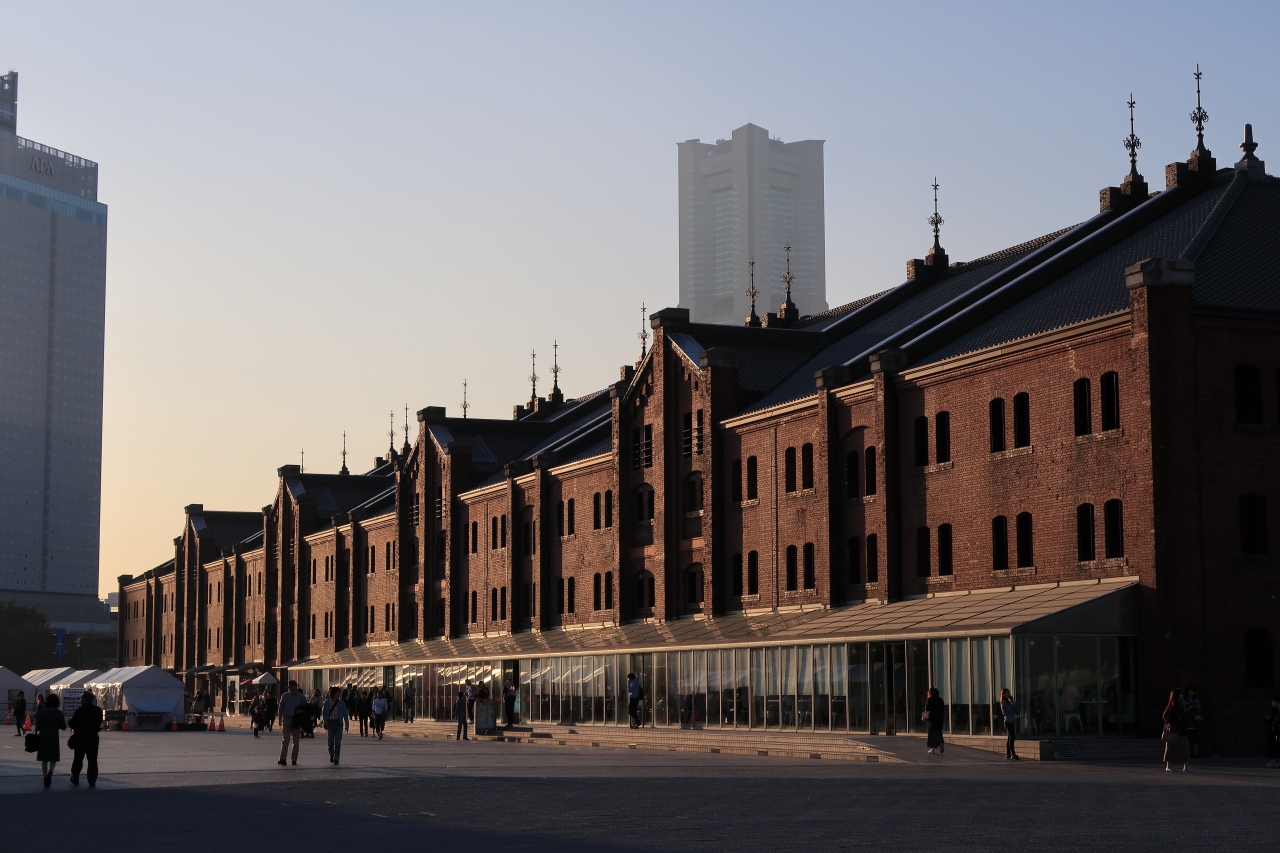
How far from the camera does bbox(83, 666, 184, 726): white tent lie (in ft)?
256

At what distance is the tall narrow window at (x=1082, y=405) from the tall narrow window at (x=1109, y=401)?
75 cm

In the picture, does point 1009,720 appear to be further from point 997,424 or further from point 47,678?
point 47,678

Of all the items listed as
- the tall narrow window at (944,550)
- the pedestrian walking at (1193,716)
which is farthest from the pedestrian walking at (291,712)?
the tall narrow window at (944,550)

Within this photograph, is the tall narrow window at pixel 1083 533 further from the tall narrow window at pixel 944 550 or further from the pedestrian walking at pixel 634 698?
the pedestrian walking at pixel 634 698

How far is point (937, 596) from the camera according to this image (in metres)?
48.7

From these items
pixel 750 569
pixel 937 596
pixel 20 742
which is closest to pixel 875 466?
pixel 937 596

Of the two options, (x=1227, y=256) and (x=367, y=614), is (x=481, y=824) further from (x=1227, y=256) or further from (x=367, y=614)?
(x=367, y=614)

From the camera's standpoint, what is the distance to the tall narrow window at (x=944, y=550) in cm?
4869

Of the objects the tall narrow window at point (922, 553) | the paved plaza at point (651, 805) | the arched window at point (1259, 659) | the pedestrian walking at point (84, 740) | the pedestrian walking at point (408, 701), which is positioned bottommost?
the pedestrian walking at point (408, 701)

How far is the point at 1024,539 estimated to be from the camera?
4578 cm

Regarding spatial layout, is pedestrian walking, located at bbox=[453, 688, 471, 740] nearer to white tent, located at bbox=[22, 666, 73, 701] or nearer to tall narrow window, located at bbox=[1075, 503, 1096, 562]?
tall narrow window, located at bbox=[1075, 503, 1096, 562]

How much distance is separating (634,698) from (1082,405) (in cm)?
2043

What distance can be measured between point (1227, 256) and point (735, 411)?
64.7ft

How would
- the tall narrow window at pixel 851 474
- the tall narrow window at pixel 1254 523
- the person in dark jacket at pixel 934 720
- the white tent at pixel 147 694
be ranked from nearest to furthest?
the person in dark jacket at pixel 934 720
the tall narrow window at pixel 1254 523
the tall narrow window at pixel 851 474
the white tent at pixel 147 694
